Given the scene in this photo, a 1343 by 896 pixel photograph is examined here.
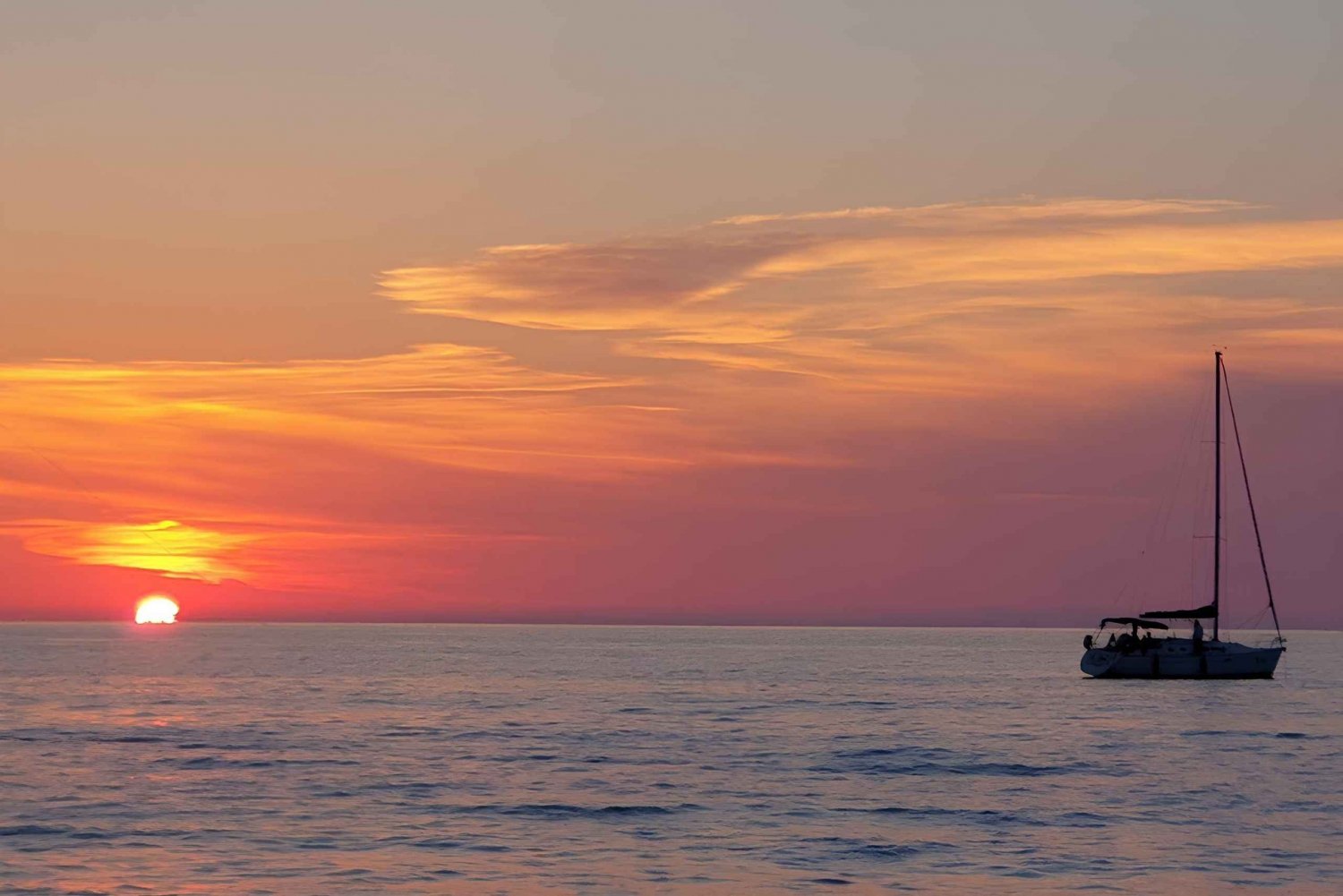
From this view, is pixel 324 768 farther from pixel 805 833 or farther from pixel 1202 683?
pixel 1202 683

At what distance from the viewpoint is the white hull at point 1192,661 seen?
128125mm

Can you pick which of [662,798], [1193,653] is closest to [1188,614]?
[1193,653]

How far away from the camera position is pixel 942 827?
4991cm

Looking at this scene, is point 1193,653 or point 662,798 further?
point 1193,653

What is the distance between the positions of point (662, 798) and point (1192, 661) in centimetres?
8362

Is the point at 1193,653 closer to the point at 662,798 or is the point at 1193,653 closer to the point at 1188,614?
the point at 1188,614

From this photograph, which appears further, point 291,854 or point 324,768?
point 324,768

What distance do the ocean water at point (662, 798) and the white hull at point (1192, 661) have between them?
13877 millimetres

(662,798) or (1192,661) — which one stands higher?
(1192,661)

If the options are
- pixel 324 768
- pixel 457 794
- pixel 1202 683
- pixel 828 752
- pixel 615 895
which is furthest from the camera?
pixel 1202 683

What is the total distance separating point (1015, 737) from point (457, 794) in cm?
3877

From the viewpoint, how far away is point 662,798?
56.5 meters

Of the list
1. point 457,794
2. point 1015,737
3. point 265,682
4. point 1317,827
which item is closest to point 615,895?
point 457,794

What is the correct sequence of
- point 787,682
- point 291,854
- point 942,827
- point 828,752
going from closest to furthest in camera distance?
point 291,854
point 942,827
point 828,752
point 787,682
